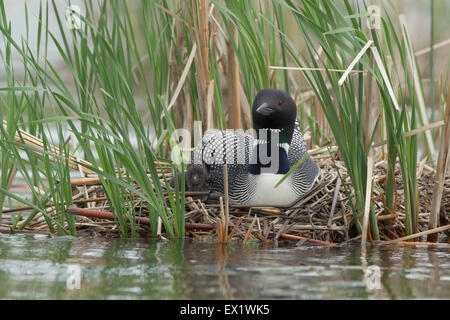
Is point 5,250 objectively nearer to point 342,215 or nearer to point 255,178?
point 255,178

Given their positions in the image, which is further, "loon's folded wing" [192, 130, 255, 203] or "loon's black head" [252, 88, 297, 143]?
"loon's folded wing" [192, 130, 255, 203]

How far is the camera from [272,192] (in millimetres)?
4246

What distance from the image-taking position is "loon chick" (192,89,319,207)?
14.0ft

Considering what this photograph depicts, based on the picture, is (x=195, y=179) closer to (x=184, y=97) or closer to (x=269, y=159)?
(x=269, y=159)

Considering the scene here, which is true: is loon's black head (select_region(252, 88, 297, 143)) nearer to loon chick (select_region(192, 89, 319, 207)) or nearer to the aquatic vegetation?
loon chick (select_region(192, 89, 319, 207))

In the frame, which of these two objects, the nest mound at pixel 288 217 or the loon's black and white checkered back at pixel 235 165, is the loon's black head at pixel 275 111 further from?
the nest mound at pixel 288 217

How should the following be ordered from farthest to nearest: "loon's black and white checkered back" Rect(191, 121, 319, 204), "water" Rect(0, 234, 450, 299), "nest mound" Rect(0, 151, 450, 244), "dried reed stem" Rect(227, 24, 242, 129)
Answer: "dried reed stem" Rect(227, 24, 242, 129), "loon's black and white checkered back" Rect(191, 121, 319, 204), "nest mound" Rect(0, 151, 450, 244), "water" Rect(0, 234, 450, 299)

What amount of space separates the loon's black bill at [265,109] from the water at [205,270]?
805mm

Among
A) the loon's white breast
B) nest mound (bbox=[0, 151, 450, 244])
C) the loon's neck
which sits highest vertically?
the loon's neck

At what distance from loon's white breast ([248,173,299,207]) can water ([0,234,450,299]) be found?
417mm

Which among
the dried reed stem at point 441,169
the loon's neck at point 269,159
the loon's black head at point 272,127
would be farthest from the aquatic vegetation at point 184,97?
the loon's neck at point 269,159

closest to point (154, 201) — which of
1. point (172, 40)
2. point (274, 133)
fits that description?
point (274, 133)

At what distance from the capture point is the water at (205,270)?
2693mm

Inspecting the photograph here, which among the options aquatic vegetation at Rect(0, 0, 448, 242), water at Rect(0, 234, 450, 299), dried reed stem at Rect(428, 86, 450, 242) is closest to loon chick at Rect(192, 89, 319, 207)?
aquatic vegetation at Rect(0, 0, 448, 242)
